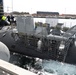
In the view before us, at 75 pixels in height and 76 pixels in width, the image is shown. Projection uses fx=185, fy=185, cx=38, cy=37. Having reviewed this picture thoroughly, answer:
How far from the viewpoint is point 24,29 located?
29.8 m

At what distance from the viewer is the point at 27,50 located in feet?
94.5

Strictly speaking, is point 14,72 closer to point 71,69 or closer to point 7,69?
point 7,69

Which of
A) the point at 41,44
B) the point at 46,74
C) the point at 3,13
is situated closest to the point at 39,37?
the point at 41,44

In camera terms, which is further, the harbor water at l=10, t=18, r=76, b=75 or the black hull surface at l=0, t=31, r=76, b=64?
the black hull surface at l=0, t=31, r=76, b=64

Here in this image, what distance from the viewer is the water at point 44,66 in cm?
2184

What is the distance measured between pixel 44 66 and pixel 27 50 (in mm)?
5468

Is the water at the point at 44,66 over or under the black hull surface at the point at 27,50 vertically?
under

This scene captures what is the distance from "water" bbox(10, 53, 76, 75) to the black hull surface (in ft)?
2.34

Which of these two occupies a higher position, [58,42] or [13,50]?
[58,42]

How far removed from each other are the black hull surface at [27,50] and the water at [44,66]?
0.71m

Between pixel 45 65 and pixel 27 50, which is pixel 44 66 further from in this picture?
pixel 27 50

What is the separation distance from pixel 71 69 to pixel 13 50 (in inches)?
425

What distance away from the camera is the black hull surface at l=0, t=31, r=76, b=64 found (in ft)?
84.7

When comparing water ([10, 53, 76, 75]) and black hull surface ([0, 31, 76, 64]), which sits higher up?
black hull surface ([0, 31, 76, 64])
